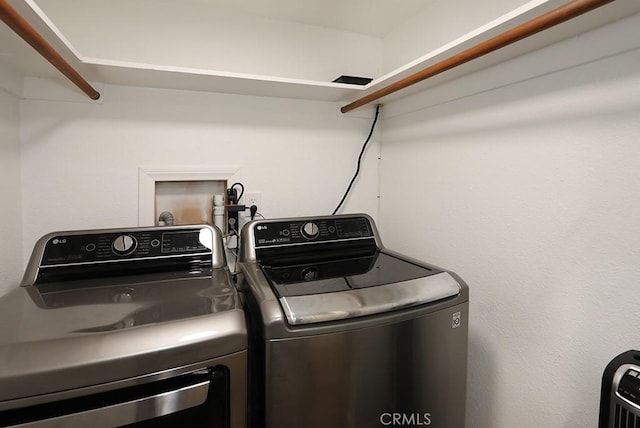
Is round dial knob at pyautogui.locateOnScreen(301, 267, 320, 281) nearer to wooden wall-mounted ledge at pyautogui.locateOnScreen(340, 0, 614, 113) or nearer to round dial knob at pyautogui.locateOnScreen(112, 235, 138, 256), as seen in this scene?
round dial knob at pyautogui.locateOnScreen(112, 235, 138, 256)

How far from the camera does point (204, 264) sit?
1088 millimetres

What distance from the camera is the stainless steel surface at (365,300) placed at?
766 mm

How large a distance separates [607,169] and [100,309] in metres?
1.25

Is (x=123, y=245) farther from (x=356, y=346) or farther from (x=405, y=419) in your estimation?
(x=405, y=419)

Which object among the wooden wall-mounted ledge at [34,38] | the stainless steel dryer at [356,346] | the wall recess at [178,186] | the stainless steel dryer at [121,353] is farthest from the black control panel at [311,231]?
the wooden wall-mounted ledge at [34,38]

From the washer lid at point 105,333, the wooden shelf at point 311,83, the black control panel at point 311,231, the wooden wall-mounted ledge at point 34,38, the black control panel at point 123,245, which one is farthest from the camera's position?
the black control panel at point 311,231

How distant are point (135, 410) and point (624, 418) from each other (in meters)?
0.90

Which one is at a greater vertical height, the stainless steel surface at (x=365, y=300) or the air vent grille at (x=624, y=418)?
the stainless steel surface at (x=365, y=300)

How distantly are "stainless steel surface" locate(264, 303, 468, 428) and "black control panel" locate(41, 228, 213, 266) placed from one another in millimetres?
518

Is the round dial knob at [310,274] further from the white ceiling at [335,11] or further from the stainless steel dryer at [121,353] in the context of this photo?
the white ceiling at [335,11]

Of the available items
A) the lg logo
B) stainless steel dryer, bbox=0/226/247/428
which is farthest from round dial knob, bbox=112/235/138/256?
the lg logo

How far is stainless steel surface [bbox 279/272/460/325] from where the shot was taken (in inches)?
30.2

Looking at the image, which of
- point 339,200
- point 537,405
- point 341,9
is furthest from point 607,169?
point 341,9

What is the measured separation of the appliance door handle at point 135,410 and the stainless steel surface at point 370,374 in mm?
157
